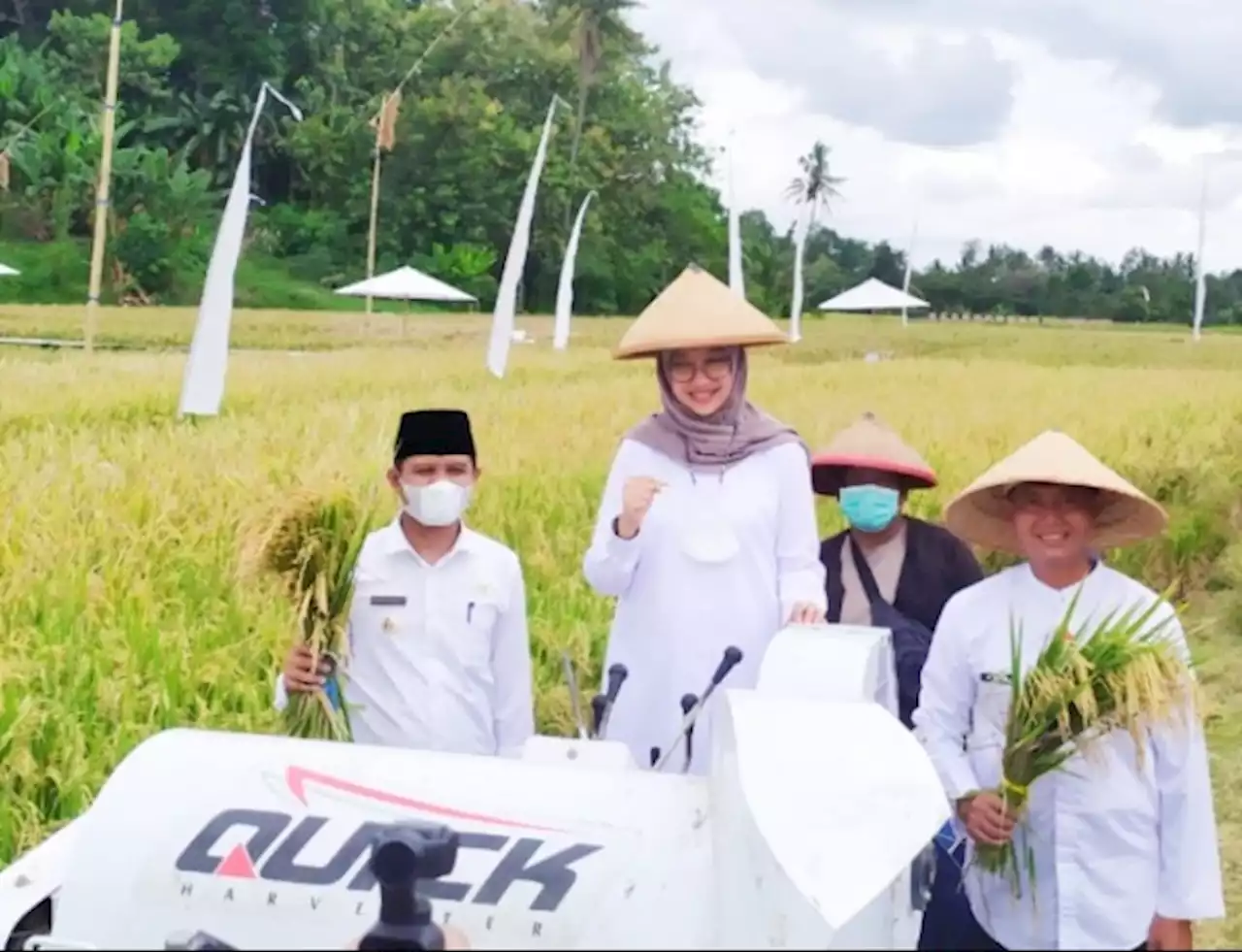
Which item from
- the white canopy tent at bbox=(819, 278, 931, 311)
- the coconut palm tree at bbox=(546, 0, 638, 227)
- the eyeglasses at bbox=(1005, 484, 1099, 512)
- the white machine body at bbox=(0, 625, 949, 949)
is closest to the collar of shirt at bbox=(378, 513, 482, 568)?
the eyeglasses at bbox=(1005, 484, 1099, 512)

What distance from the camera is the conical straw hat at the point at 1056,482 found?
2168 millimetres

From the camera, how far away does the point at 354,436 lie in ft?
19.9

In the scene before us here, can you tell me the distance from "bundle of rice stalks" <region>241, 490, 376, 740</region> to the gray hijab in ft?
1.78

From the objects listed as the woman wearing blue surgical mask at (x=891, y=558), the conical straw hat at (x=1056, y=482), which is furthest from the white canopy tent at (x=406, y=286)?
the conical straw hat at (x=1056, y=482)

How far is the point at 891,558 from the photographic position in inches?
115

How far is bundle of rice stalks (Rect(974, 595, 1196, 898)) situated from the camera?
75.5 inches

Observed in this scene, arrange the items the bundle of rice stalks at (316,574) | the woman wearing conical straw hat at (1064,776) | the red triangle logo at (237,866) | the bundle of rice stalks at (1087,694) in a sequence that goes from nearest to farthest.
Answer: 1. the red triangle logo at (237,866)
2. the bundle of rice stalks at (1087,694)
3. the woman wearing conical straw hat at (1064,776)
4. the bundle of rice stalks at (316,574)

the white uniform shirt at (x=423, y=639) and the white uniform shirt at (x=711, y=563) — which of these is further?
the white uniform shirt at (x=711, y=563)

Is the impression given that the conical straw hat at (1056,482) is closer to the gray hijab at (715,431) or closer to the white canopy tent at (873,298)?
the gray hijab at (715,431)

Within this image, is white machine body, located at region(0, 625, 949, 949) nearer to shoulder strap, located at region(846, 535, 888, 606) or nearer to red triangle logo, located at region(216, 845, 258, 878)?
→ red triangle logo, located at region(216, 845, 258, 878)

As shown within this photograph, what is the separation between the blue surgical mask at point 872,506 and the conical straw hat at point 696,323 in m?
0.39

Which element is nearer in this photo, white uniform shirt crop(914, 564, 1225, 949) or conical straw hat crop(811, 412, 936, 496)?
white uniform shirt crop(914, 564, 1225, 949)

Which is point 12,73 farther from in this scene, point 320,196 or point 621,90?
point 621,90

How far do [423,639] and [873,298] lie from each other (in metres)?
16.3
